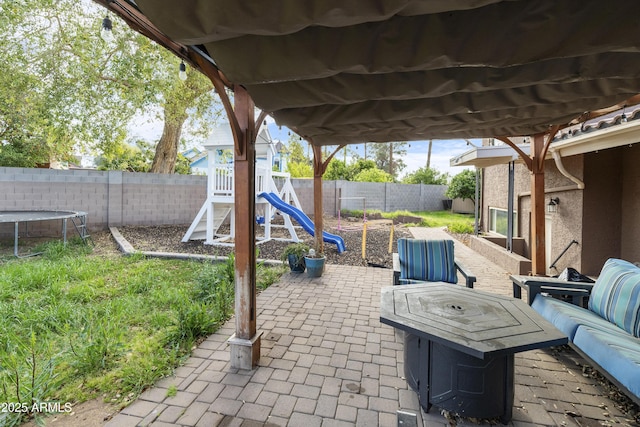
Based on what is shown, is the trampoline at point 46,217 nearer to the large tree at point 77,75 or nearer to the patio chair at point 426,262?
the large tree at point 77,75

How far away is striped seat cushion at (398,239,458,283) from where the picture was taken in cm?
374

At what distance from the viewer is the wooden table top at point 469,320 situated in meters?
1.77

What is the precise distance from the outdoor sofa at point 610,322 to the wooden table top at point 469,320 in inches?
17.9

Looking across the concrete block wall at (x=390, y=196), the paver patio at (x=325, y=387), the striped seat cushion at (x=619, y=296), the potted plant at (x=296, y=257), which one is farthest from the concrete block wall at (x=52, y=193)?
the striped seat cushion at (x=619, y=296)

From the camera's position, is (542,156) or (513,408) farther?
(542,156)

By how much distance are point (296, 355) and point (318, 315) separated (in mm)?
894

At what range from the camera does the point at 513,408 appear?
2.08m

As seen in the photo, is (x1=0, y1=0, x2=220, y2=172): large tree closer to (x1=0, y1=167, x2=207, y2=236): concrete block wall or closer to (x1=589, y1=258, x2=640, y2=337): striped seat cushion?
(x1=0, y1=167, x2=207, y2=236): concrete block wall

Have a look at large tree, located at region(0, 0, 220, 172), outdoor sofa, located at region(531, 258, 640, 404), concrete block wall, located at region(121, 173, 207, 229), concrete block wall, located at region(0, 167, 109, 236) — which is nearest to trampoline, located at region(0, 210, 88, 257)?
concrete block wall, located at region(0, 167, 109, 236)

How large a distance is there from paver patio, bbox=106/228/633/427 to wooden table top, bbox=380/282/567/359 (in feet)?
2.00

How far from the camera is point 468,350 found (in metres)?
1.71

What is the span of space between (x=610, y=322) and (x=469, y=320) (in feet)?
5.21

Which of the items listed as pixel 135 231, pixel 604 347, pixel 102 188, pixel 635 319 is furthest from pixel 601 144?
pixel 102 188

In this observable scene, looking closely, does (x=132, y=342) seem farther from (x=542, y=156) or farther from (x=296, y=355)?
(x=542, y=156)
